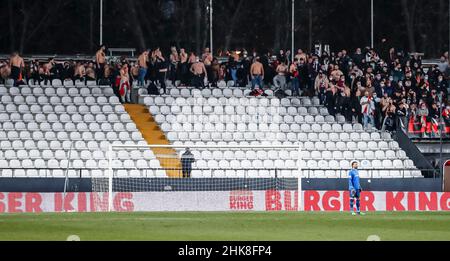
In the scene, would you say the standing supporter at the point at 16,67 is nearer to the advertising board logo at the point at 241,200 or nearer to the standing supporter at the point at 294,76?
the standing supporter at the point at 294,76

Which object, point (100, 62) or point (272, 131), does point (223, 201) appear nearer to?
point (272, 131)

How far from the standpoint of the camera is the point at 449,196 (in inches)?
1763

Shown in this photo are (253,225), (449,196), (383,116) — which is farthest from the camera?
(383,116)

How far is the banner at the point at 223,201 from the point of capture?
43.1 meters

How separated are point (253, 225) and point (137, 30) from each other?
1090 inches

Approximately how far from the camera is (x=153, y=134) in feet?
168

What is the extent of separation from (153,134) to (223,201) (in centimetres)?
730

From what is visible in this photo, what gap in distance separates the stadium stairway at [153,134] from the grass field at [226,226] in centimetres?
741

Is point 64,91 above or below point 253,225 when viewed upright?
above

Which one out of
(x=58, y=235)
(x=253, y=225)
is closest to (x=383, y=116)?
(x=253, y=225)

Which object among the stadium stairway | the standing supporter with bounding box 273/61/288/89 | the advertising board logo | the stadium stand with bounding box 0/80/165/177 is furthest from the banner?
the standing supporter with bounding box 273/61/288/89

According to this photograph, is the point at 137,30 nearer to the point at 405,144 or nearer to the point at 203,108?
the point at 203,108

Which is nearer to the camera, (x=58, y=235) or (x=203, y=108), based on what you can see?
(x=58, y=235)

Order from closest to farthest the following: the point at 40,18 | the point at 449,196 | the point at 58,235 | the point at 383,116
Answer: the point at 58,235 < the point at 449,196 < the point at 383,116 < the point at 40,18
